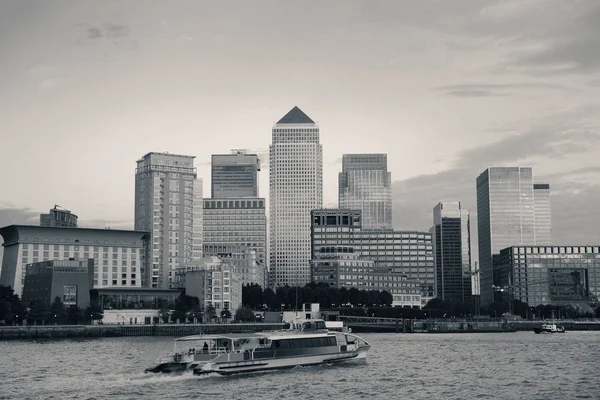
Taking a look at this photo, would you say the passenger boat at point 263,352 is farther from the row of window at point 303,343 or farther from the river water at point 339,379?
the river water at point 339,379

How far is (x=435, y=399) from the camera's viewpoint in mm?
82000

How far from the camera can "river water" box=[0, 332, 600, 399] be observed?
84.4m

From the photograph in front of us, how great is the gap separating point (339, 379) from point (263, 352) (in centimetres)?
1115

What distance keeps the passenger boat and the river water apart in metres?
1.42

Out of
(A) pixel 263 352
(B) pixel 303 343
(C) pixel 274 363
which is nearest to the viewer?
(A) pixel 263 352

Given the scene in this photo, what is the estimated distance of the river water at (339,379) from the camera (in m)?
84.4

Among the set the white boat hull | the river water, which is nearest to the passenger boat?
the white boat hull

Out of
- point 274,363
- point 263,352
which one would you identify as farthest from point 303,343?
point 263,352

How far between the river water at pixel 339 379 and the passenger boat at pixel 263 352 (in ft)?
4.65

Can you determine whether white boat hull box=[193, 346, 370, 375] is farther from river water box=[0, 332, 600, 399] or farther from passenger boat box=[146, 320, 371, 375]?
river water box=[0, 332, 600, 399]

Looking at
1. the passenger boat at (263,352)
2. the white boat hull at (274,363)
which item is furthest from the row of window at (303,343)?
the white boat hull at (274,363)

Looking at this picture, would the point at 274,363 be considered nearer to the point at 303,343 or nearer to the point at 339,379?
the point at 303,343

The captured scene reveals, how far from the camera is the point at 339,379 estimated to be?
9800cm

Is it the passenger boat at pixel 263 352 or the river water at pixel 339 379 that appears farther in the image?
the passenger boat at pixel 263 352
